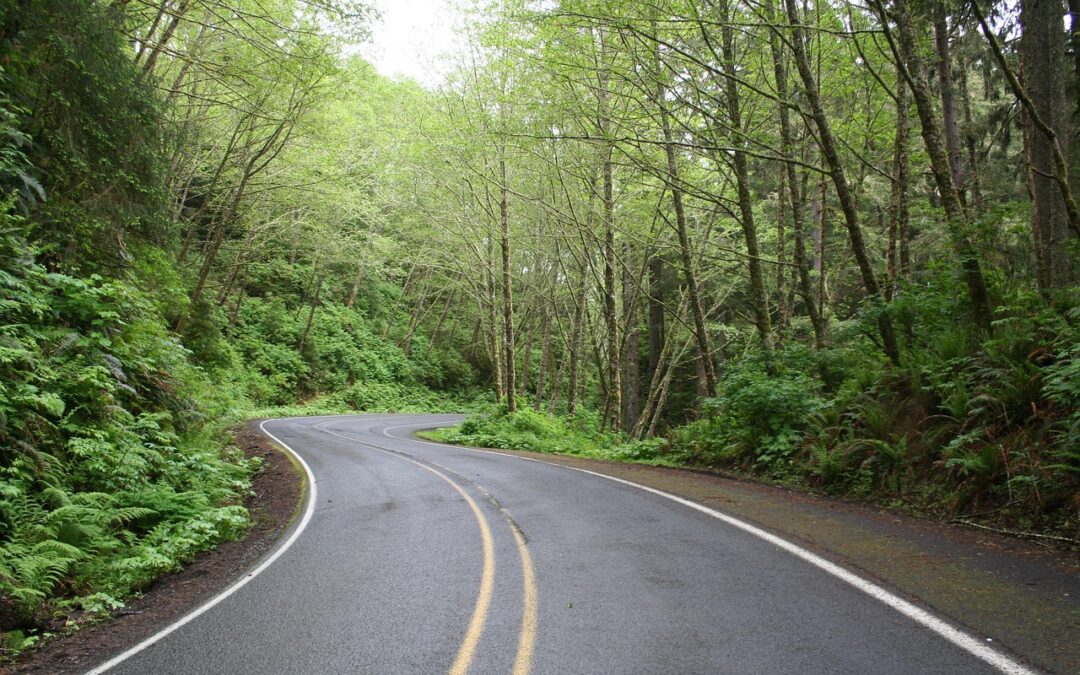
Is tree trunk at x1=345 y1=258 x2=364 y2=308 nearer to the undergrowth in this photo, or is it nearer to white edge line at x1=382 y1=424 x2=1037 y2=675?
the undergrowth

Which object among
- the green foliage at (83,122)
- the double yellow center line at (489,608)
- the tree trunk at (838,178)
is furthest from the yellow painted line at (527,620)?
the green foliage at (83,122)

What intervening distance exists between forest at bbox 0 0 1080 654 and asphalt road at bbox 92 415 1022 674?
1.71 m

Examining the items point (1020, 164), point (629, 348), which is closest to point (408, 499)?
point (629, 348)

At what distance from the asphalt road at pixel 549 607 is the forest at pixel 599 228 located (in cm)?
171

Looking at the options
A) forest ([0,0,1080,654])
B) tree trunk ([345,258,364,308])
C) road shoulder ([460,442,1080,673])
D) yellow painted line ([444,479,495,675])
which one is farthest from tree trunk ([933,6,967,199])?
tree trunk ([345,258,364,308])

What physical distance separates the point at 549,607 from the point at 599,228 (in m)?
15.7

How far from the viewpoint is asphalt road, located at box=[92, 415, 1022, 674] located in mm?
3820

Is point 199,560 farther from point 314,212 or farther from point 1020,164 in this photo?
point 314,212

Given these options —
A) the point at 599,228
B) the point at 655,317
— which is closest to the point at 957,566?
the point at 599,228

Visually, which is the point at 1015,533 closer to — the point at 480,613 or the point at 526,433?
the point at 480,613

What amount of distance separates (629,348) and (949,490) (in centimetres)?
1480

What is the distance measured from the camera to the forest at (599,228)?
264 inches

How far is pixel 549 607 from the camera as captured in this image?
4805 millimetres

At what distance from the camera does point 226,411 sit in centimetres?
1429
